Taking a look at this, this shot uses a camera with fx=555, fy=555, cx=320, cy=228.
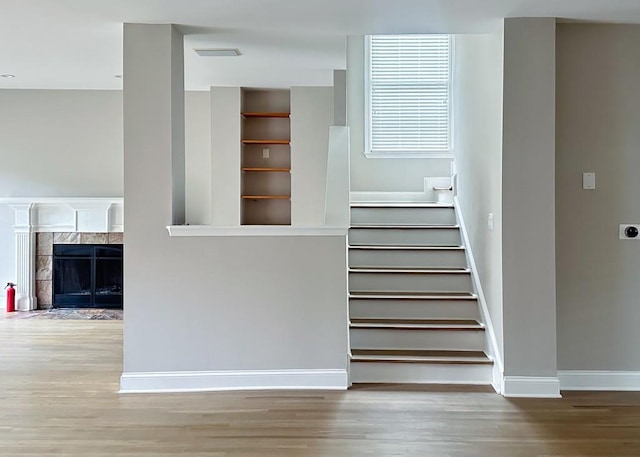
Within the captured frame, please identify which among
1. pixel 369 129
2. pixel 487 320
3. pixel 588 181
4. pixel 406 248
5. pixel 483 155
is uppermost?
pixel 369 129

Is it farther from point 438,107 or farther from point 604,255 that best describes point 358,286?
point 438,107

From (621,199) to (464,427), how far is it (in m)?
1.90

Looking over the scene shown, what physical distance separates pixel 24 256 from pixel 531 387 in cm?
578

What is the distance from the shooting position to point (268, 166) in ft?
22.2

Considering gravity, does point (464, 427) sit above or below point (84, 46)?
below

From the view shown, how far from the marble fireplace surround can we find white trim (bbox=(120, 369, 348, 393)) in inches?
131

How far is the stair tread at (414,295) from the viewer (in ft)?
14.2

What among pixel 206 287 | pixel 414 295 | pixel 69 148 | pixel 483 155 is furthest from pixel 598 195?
pixel 69 148

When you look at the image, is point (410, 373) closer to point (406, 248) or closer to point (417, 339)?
point (417, 339)

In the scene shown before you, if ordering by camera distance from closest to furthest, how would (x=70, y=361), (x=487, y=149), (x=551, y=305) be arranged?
(x=551, y=305), (x=487, y=149), (x=70, y=361)

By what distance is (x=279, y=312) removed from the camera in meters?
3.72

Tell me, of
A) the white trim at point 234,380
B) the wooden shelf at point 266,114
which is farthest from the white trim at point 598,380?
the wooden shelf at point 266,114

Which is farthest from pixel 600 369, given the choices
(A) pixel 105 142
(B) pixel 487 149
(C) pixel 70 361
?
(A) pixel 105 142

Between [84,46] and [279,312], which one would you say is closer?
[279,312]
